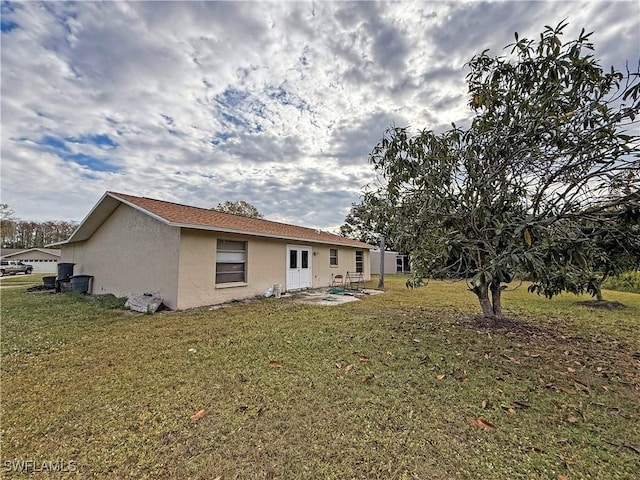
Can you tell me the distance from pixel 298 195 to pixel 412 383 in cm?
1964

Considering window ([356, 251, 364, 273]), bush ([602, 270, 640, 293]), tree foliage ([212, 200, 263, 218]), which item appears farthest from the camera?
tree foliage ([212, 200, 263, 218])

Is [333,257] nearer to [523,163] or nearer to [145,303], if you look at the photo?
[145,303]

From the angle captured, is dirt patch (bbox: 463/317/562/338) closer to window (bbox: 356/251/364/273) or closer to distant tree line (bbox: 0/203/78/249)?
window (bbox: 356/251/364/273)

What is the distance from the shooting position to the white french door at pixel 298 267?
Result: 12.8m

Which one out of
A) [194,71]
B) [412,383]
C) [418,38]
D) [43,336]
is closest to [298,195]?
[194,71]

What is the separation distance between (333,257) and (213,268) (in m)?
8.32

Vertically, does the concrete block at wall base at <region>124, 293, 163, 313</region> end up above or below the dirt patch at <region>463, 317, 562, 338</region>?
above

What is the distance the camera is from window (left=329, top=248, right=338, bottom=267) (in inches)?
638

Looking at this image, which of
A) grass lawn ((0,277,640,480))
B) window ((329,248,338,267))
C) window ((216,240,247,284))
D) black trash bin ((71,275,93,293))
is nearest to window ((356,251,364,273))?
window ((329,248,338,267))

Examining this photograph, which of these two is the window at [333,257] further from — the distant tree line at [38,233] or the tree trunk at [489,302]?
the distant tree line at [38,233]

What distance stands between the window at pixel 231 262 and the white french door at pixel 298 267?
256cm

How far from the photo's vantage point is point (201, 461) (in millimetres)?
2211

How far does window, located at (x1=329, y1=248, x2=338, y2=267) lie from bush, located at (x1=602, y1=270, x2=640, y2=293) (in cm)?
1302

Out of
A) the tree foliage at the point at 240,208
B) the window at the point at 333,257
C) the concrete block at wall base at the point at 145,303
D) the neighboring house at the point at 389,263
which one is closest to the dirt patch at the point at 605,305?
the window at the point at 333,257
